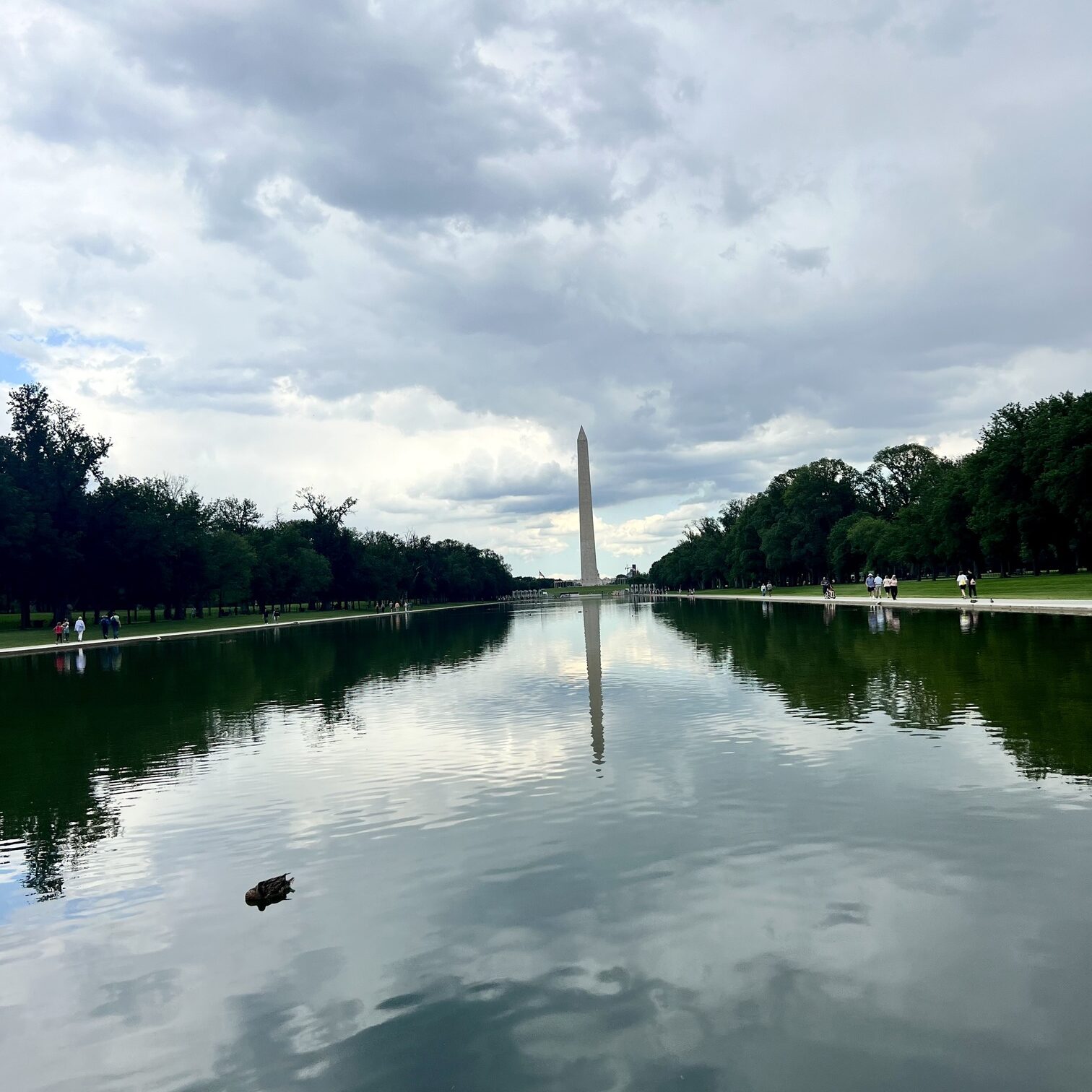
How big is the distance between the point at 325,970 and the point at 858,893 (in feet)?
14.7

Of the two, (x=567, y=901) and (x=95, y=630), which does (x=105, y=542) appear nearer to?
(x=95, y=630)

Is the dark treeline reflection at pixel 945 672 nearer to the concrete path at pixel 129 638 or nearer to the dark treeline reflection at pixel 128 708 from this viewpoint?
the dark treeline reflection at pixel 128 708

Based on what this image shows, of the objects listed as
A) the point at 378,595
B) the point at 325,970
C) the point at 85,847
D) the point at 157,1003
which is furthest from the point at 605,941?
the point at 378,595

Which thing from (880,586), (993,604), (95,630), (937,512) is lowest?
(993,604)

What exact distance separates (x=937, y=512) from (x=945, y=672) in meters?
67.8

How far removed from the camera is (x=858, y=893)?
7777 millimetres

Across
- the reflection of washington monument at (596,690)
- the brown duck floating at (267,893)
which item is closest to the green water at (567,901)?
the brown duck floating at (267,893)

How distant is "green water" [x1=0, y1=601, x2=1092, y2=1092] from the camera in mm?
5656

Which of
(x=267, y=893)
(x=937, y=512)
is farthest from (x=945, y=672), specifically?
(x=937, y=512)

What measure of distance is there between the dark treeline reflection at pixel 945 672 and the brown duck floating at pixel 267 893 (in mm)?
9066

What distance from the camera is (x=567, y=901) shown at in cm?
791

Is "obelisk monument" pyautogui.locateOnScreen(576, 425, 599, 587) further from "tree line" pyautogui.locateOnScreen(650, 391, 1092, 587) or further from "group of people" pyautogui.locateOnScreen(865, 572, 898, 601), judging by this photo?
"group of people" pyautogui.locateOnScreen(865, 572, 898, 601)

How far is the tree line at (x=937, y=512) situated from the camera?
217 ft

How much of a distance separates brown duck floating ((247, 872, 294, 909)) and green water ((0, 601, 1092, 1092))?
0.08 m
